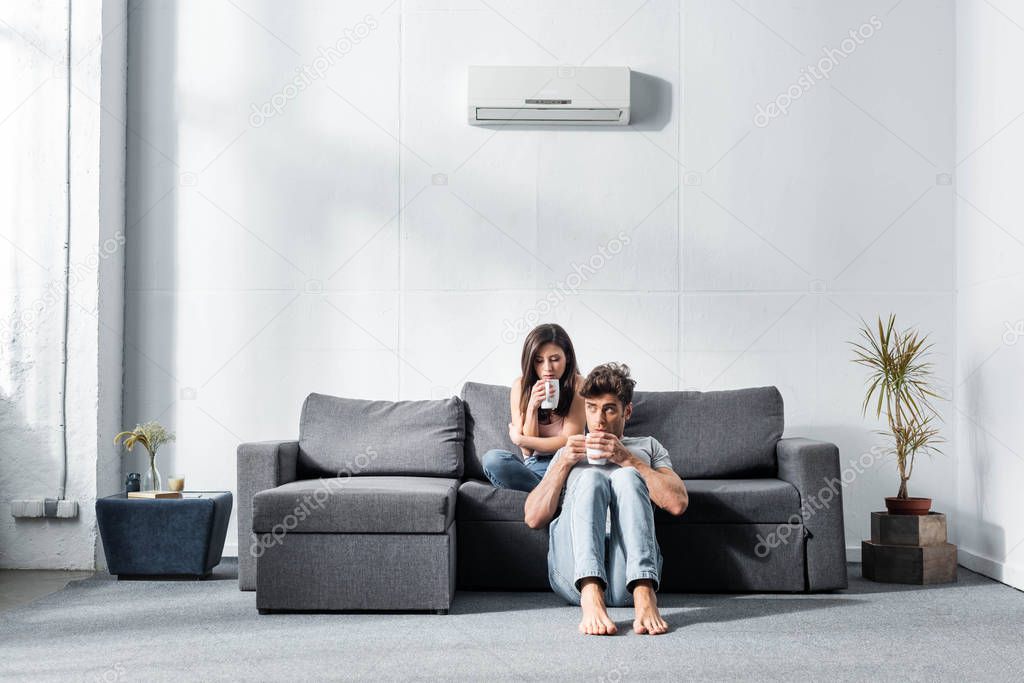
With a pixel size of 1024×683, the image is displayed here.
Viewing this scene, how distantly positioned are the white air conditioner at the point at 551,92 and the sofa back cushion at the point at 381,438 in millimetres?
1451

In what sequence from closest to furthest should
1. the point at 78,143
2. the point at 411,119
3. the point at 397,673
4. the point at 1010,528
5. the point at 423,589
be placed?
the point at 397,673
the point at 423,589
the point at 1010,528
the point at 78,143
the point at 411,119

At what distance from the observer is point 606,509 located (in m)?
2.98

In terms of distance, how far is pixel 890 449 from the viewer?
4.36m

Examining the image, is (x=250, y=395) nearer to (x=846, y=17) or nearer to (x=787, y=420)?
(x=787, y=420)

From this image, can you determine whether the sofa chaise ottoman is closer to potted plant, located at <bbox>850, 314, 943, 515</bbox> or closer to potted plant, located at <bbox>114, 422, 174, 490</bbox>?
potted plant, located at <bbox>114, 422, 174, 490</bbox>

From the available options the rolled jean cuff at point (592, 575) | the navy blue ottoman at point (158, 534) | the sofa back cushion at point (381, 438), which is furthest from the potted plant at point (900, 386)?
the navy blue ottoman at point (158, 534)

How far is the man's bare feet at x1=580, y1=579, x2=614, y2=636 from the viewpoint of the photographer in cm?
279

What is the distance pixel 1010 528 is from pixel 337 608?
272 cm

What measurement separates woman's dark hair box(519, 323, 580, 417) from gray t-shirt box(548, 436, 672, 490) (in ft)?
1.37

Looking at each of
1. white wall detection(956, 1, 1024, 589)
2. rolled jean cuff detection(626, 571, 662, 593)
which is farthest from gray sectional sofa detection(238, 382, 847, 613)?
white wall detection(956, 1, 1024, 589)

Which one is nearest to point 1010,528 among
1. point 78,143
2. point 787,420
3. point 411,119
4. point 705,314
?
point 787,420

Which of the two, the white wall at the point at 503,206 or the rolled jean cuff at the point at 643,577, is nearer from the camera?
the rolled jean cuff at the point at 643,577

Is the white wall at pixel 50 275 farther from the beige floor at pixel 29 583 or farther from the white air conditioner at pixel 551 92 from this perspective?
the white air conditioner at pixel 551 92

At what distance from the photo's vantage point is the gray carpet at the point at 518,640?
243 centimetres
